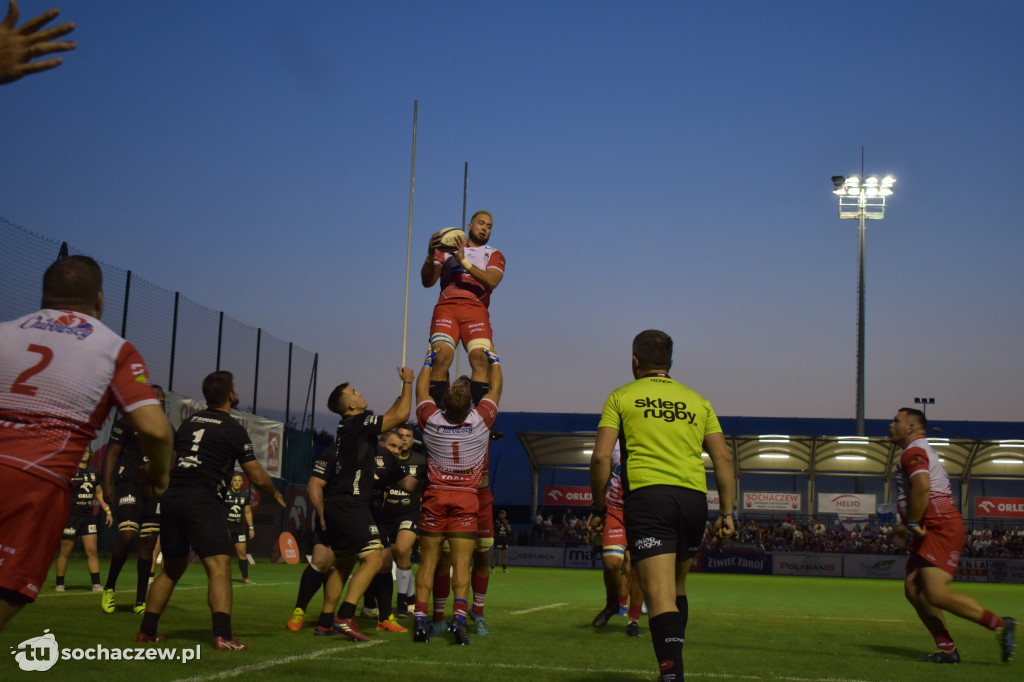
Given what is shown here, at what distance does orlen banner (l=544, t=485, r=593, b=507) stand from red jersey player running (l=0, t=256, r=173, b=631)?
40740mm

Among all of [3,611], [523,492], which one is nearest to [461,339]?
[3,611]

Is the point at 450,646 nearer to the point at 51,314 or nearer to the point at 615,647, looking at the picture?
the point at 615,647

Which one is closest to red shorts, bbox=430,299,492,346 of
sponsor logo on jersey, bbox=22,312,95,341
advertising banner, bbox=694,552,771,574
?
sponsor logo on jersey, bbox=22,312,95,341

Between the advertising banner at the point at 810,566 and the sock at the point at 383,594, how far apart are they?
1098 inches

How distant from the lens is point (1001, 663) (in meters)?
8.62

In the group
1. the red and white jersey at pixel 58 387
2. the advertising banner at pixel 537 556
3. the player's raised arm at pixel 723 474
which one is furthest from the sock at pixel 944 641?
the advertising banner at pixel 537 556

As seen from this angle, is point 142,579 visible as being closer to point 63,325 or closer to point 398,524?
point 398,524

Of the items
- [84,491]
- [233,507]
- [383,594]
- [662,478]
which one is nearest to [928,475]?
[662,478]

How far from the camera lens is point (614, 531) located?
35.7ft

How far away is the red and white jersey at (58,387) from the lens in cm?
392

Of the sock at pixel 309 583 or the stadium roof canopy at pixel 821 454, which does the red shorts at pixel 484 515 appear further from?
the stadium roof canopy at pixel 821 454

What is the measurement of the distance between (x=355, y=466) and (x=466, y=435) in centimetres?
108

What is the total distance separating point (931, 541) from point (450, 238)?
17.7ft

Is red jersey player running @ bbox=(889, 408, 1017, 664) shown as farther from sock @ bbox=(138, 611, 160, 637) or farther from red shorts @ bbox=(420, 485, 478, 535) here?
sock @ bbox=(138, 611, 160, 637)
